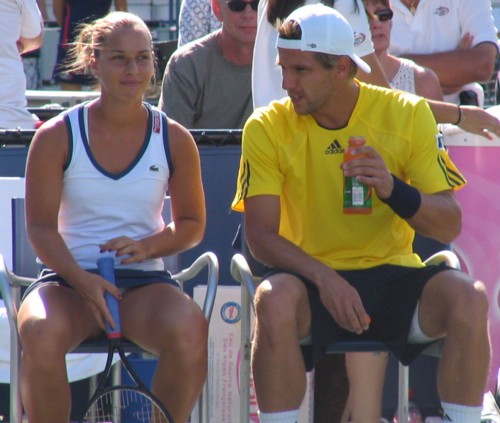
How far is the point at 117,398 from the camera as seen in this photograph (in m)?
4.22

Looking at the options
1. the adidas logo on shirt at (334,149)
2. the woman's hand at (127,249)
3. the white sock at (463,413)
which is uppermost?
the adidas logo on shirt at (334,149)

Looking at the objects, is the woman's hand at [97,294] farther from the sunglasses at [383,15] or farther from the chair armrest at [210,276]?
the sunglasses at [383,15]

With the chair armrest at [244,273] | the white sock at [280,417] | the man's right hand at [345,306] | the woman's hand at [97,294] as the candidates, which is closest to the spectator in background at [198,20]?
the chair armrest at [244,273]

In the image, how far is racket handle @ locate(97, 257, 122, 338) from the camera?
12.2 feet

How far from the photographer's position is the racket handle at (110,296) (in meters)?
3.71

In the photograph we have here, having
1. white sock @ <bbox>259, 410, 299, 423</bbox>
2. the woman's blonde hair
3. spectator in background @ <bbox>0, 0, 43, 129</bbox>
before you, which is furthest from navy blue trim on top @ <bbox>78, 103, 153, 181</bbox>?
spectator in background @ <bbox>0, 0, 43, 129</bbox>

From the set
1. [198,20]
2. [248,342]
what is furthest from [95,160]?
[198,20]

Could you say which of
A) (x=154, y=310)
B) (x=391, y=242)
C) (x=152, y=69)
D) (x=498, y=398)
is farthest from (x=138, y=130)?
(x=498, y=398)

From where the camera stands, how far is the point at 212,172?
195 inches

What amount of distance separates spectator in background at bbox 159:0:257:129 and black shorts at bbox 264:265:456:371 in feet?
6.05

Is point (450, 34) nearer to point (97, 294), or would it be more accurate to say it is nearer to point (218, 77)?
point (218, 77)

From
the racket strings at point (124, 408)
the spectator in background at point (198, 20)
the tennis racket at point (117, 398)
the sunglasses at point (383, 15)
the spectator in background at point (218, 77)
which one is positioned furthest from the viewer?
the spectator in background at point (198, 20)

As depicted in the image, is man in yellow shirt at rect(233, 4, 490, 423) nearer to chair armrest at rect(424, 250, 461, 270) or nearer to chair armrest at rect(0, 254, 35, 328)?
chair armrest at rect(424, 250, 461, 270)

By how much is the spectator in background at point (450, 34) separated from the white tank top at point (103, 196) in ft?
7.55
